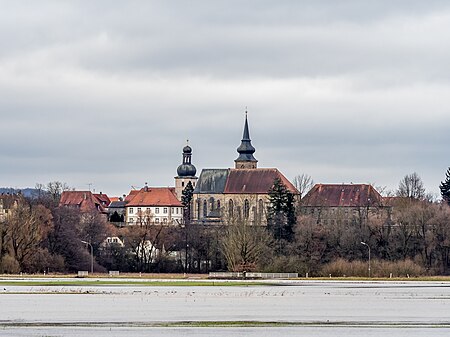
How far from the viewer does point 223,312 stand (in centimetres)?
4925

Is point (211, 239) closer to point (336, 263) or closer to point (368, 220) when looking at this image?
point (368, 220)

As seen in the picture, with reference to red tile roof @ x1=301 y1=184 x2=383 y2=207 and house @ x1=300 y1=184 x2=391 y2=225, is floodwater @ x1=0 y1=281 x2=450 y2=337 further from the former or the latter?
red tile roof @ x1=301 y1=184 x2=383 y2=207

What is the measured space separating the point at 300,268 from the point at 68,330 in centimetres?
7722

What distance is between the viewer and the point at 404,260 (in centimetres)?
12494

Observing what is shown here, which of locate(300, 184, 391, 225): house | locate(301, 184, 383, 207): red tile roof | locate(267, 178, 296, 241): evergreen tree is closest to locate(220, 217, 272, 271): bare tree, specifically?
locate(267, 178, 296, 241): evergreen tree

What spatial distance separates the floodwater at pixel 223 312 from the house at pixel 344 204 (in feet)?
258

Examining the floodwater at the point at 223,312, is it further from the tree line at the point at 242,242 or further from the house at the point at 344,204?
the house at the point at 344,204

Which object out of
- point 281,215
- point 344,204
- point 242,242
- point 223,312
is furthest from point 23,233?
point 344,204

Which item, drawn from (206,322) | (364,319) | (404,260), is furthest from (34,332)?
(404,260)

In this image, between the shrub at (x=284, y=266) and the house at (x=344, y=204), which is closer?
the shrub at (x=284, y=266)

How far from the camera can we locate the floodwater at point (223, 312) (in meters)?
40.1

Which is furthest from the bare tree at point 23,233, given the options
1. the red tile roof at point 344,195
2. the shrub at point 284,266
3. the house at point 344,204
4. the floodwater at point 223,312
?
the red tile roof at point 344,195

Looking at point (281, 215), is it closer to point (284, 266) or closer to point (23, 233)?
point (284, 266)

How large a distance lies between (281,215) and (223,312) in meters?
106
